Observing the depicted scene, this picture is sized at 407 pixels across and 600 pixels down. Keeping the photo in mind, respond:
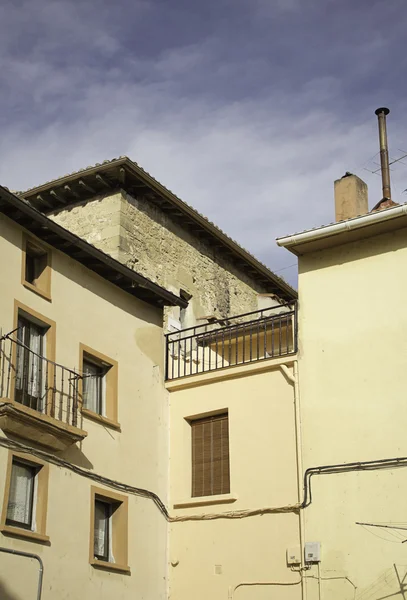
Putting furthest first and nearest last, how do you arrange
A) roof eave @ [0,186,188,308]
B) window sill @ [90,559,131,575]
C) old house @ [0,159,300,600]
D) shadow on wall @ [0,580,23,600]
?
roof eave @ [0,186,188,308], window sill @ [90,559,131,575], old house @ [0,159,300,600], shadow on wall @ [0,580,23,600]

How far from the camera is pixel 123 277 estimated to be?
17219 millimetres

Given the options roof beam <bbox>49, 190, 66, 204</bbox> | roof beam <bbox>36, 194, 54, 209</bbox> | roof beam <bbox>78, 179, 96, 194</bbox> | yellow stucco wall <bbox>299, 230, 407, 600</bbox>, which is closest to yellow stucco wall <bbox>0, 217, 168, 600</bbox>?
yellow stucco wall <bbox>299, 230, 407, 600</bbox>

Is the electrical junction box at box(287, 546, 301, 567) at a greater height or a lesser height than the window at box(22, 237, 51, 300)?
lesser

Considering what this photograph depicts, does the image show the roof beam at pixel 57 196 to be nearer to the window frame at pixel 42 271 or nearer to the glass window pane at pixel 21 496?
the window frame at pixel 42 271

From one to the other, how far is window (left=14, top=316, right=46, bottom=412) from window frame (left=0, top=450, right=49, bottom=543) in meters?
0.95

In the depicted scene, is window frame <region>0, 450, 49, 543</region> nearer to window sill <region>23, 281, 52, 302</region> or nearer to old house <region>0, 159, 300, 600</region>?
old house <region>0, 159, 300, 600</region>

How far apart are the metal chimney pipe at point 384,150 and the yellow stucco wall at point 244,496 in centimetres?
469

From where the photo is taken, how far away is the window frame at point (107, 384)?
1580 centimetres

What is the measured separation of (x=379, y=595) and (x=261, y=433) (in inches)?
140

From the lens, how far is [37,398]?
1465 cm

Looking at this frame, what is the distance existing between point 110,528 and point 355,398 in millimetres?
4777

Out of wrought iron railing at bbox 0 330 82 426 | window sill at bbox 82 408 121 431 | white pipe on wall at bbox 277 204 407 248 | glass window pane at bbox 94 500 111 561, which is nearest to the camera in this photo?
wrought iron railing at bbox 0 330 82 426

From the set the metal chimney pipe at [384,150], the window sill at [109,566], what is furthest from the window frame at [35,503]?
the metal chimney pipe at [384,150]

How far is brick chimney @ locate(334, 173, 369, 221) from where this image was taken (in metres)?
17.7
